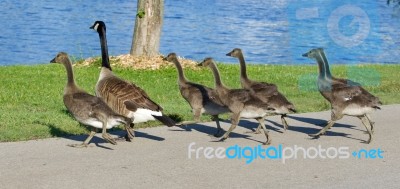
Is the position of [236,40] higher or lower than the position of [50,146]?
lower

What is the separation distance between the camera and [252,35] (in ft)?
108

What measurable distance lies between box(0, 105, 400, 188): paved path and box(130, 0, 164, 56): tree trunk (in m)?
6.81

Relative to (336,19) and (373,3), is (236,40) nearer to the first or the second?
(336,19)

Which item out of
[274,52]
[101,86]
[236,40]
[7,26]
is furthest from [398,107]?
[7,26]

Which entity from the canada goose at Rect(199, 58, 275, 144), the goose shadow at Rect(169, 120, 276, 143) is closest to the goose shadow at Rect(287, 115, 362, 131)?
the goose shadow at Rect(169, 120, 276, 143)

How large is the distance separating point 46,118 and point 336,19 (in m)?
26.4

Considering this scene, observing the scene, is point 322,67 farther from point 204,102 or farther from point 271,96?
point 204,102

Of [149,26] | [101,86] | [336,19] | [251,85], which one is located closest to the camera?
[101,86]

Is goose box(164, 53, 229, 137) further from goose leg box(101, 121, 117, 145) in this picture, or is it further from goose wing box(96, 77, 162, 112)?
goose leg box(101, 121, 117, 145)

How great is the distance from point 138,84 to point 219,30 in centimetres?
1849

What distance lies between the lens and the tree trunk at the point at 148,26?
59.0 ft

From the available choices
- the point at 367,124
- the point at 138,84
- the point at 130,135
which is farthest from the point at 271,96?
the point at 138,84

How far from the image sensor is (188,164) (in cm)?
947

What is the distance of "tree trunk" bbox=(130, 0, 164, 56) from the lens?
1797 cm
